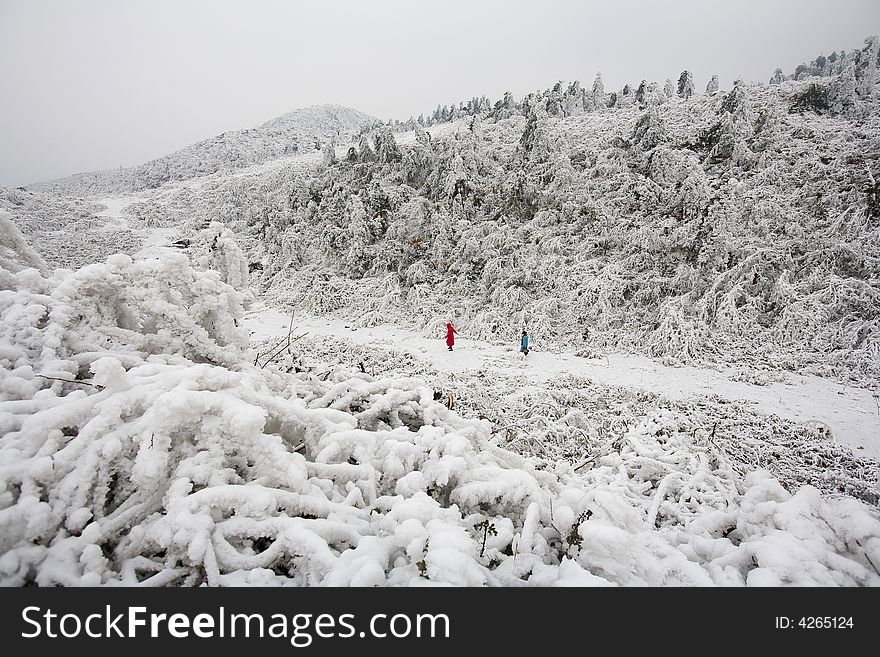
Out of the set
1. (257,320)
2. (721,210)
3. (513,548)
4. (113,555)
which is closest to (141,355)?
(113,555)

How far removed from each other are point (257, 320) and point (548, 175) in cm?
1349

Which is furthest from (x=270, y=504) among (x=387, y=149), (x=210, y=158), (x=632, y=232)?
(x=210, y=158)

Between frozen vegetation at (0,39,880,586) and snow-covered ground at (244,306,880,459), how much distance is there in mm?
426

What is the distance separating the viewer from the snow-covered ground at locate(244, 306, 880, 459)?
8.20m

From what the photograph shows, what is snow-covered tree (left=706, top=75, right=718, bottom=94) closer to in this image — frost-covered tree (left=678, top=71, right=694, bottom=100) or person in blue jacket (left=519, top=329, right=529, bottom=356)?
frost-covered tree (left=678, top=71, right=694, bottom=100)

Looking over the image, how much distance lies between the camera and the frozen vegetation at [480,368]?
223 cm

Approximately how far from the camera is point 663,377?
1048 centimetres

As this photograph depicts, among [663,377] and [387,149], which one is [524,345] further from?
[387,149]

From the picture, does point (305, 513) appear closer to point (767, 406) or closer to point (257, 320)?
point (767, 406)

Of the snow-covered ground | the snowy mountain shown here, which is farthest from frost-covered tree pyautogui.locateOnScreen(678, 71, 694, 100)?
the snowy mountain

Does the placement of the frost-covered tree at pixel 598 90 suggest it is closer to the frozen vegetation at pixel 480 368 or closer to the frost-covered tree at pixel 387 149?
the frozen vegetation at pixel 480 368

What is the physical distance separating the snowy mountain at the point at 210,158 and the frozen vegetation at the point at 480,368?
29.4 meters

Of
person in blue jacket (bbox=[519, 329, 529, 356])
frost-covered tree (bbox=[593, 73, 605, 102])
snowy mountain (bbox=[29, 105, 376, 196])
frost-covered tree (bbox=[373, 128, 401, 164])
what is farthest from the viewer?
snowy mountain (bbox=[29, 105, 376, 196])

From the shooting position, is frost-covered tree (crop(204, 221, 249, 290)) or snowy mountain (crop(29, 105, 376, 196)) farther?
snowy mountain (crop(29, 105, 376, 196))
